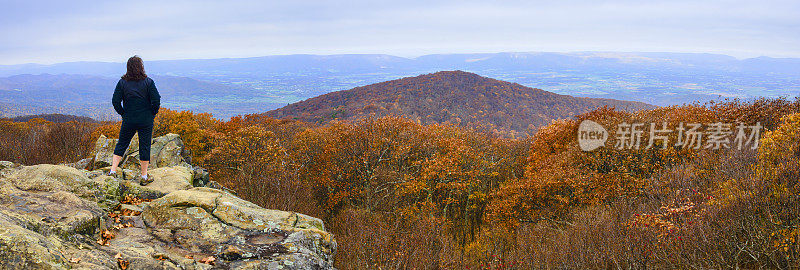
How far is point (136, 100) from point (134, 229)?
318 centimetres

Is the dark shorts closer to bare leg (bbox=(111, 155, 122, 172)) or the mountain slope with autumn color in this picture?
bare leg (bbox=(111, 155, 122, 172))

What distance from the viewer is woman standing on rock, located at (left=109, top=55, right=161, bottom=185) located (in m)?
8.12

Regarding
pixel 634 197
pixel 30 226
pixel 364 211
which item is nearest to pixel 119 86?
pixel 30 226

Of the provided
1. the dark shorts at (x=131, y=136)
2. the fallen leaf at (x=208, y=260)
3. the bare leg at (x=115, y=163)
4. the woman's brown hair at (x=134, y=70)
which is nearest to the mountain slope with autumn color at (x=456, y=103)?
the dark shorts at (x=131, y=136)

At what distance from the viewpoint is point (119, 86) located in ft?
26.5

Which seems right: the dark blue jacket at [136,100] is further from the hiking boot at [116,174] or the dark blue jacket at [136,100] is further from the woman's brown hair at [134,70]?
the hiking boot at [116,174]

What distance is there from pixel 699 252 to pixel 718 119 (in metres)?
16.4

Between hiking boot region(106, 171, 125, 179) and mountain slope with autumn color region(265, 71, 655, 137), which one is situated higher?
hiking boot region(106, 171, 125, 179)

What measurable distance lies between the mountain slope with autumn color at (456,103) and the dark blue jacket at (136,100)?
98.3 m

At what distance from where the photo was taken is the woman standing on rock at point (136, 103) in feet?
26.6

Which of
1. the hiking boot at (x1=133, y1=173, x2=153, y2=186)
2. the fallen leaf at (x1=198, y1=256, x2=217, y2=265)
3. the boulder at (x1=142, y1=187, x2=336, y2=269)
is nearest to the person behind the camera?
the fallen leaf at (x1=198, y1=256, x2=217, y2=265)

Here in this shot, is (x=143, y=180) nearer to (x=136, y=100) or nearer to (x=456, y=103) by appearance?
(x=136, y=100)

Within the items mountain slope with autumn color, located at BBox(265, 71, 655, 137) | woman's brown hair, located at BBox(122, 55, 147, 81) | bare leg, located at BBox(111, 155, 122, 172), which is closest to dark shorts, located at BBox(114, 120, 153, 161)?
bare leg, located at BBox(111, 155, 122, 172)

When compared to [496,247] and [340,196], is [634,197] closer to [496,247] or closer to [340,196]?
[496,247]
